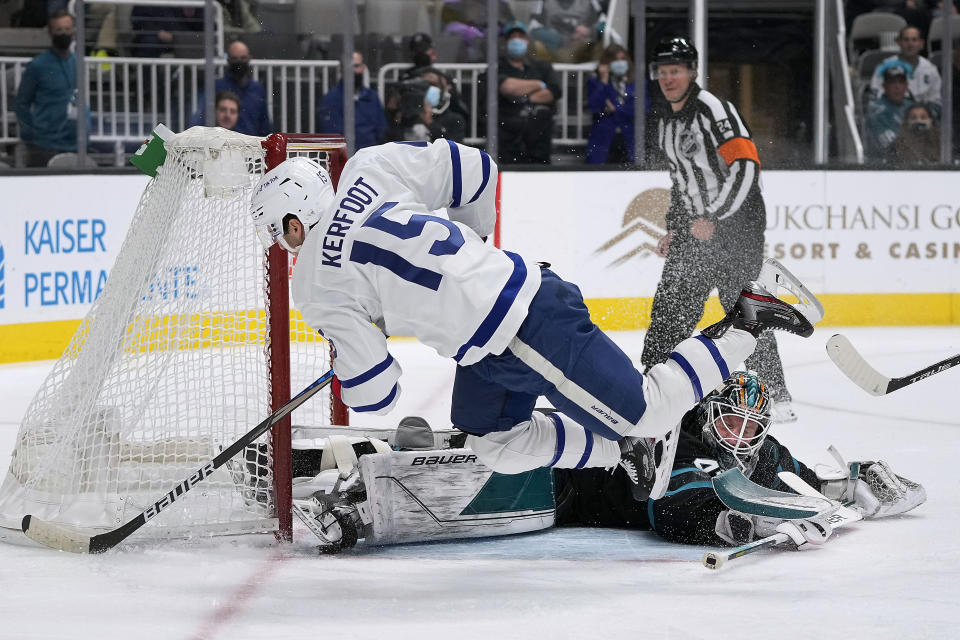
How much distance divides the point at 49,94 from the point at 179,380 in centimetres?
363

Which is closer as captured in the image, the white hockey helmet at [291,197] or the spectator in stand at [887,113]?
the white hockey helmet at [291,197]

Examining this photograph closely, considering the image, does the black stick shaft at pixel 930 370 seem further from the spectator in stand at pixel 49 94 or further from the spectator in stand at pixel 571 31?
the spectator in stand at pixel 49 94

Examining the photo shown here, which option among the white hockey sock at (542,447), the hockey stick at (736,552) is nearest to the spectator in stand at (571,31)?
the white hockey sock at (542,447)

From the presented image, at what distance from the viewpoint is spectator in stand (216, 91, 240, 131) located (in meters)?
6.46

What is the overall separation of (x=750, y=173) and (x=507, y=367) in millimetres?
2168

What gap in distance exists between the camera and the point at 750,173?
459 cm

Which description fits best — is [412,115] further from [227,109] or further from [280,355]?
[280,355]

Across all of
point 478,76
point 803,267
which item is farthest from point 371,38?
point 803,267

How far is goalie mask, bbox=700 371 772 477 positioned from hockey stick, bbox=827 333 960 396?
0.48 meters

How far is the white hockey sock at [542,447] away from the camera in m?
2.80

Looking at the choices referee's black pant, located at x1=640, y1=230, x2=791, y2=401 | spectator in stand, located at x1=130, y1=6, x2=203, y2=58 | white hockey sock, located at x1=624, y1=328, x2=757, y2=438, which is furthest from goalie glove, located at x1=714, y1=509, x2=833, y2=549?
spectator in stand, located at x1=130, y1=6, x2=203, y2=58

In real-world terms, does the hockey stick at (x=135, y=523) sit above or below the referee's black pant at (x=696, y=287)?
below

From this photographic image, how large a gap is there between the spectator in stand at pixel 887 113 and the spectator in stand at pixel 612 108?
1495mm

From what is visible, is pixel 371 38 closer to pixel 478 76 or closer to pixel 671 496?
pixel 478 76
